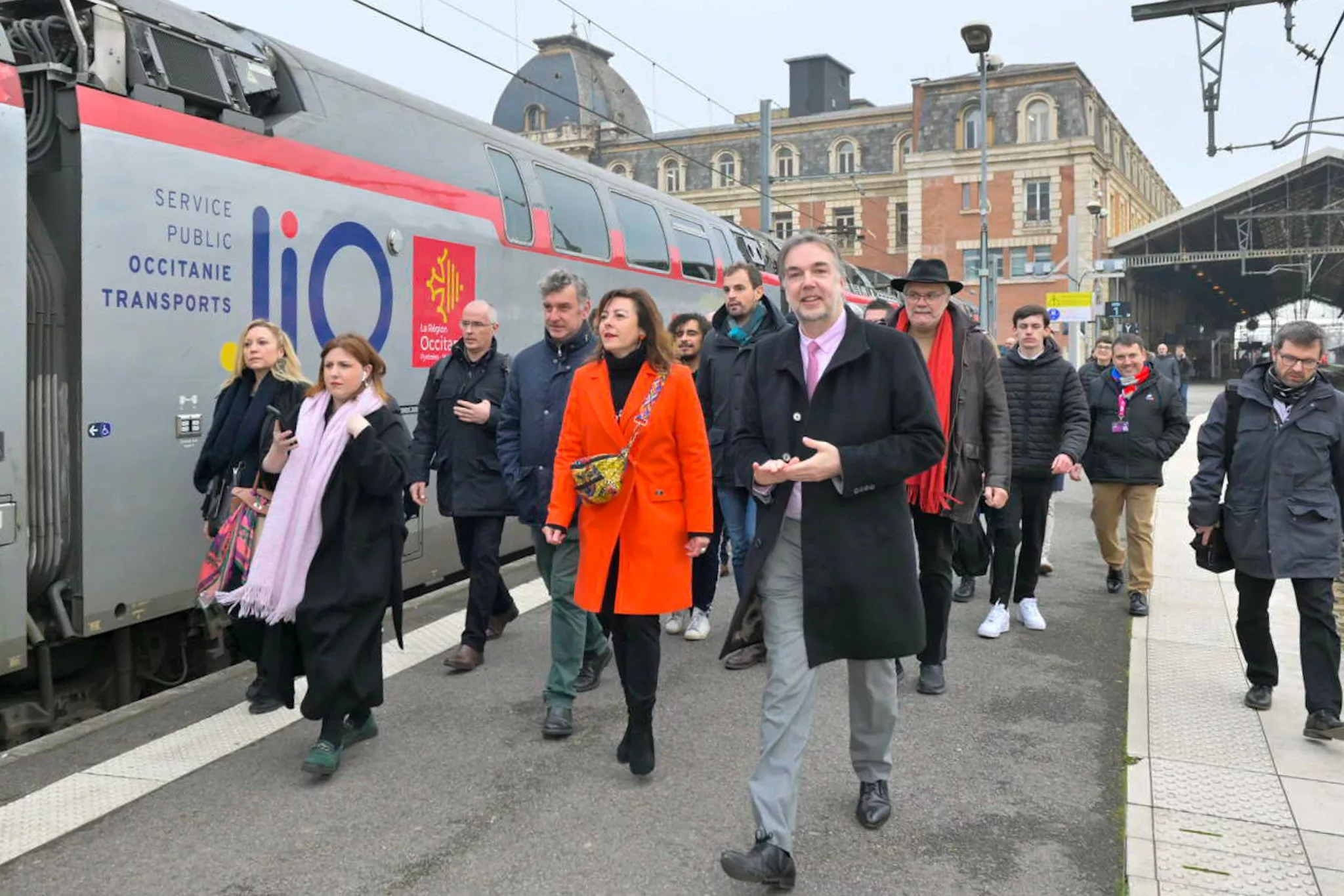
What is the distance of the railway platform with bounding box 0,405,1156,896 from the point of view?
3455 mm

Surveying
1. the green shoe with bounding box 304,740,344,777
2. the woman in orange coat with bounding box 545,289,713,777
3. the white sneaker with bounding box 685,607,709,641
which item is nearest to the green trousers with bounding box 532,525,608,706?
the woman in orange coat with bounding box 545,289,713,777

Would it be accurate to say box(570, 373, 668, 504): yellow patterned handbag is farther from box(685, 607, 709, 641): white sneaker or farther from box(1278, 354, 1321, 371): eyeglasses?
box(1278, 354, 1321, 371): eyeglasses

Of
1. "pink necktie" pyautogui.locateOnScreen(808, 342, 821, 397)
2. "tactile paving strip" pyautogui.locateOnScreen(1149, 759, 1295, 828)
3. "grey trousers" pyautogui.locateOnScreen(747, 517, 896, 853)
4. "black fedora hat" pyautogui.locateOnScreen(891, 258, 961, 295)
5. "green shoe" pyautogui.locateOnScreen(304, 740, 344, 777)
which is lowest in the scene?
"tactile paving strip" pyautogui.locateOnScreen(1149, 759, 1295, 828)

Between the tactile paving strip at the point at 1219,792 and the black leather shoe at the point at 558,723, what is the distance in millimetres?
2245

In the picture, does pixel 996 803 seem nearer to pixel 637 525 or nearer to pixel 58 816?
pixel 637 525

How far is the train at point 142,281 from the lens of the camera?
Answer: 4.69 metres

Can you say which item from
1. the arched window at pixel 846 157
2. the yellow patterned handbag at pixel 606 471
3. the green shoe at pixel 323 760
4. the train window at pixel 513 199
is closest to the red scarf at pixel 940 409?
the yellow patterned handbag at pixel 606 471

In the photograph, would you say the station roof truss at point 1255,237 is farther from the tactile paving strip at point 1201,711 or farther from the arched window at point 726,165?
the tactile paving strip at point 1201,711

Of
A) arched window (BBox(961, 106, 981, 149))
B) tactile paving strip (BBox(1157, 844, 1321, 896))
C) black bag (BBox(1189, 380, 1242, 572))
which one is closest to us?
tactile paving strip (BBox(1157, 844, 1321, 896))

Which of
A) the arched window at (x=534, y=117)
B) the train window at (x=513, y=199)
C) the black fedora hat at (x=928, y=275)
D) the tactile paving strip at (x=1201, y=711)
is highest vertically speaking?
the arched window at (x=534, y=117)

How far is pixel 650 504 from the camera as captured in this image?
4133 millimetres

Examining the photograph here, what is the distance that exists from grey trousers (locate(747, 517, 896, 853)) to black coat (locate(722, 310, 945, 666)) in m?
0.05

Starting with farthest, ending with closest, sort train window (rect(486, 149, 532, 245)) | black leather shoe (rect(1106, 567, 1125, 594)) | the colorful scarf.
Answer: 1. train window (rect(486, 149, 532, 245))
2. black leather shoe (rect(1106, 567, 1125, 594))
3. the colorful scarf

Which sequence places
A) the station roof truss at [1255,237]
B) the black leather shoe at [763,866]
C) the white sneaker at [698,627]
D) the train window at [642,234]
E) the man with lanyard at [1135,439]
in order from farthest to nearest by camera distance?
the station roof truss at [1255,237] → the train window at [642,234] → the man with lanyard at [1135,439] → the white sneaker at [698,627] → the black leather shoe at [763,866]
